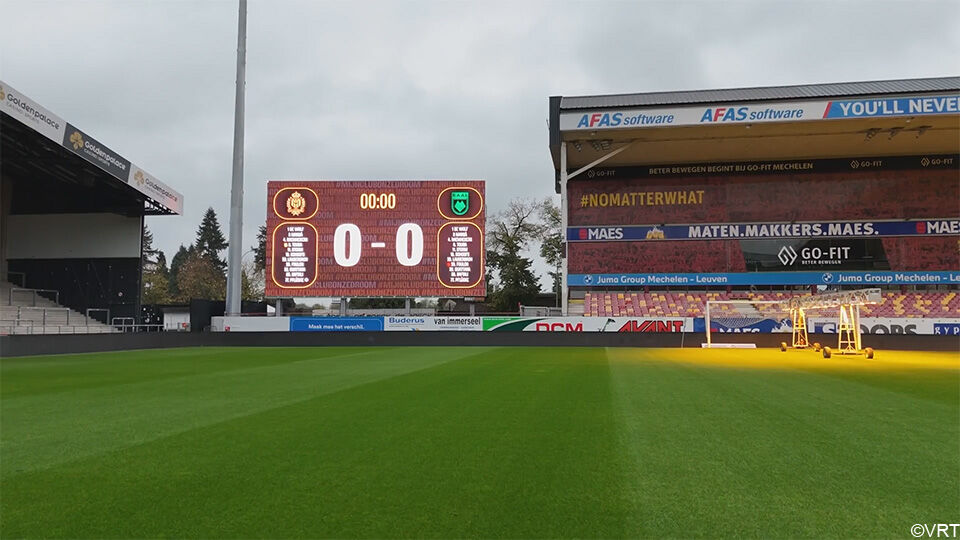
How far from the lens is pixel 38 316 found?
75.3 ft

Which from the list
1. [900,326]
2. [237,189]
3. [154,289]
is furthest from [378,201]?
[154,289]

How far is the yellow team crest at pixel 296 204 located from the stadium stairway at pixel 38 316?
29.7 feet

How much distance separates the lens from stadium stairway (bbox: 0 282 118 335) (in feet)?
69.7

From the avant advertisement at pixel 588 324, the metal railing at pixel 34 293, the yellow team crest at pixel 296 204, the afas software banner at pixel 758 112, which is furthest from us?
the yellow team crest at pixel 296 204

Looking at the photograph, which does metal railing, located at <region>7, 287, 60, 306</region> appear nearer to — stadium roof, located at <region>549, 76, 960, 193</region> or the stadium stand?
stadium roof, located at <region>549, 76, 960, 193</region>

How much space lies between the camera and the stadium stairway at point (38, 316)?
69.7ft

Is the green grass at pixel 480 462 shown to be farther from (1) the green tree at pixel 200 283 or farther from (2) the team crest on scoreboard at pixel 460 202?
(1) the green tree at pixel 200 283

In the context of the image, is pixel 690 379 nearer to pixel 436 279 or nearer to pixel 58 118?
pixel 436 279

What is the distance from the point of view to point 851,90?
78.6ft

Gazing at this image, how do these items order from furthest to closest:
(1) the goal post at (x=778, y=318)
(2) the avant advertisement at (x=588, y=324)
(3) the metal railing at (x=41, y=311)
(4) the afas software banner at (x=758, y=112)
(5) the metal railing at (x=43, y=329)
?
1. (4) the afas software banner at (x=758, y=112)
2. (2) the avant advertisement at (x=588, y=324)
3. (3) the metal railing at (x=41, y=311)
4. (5) the metal railing at (x=43, y=329)
5. (1) the goal post at (x=778, y=318)

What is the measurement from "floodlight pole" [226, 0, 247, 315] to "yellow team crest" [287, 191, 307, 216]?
2.48 metres

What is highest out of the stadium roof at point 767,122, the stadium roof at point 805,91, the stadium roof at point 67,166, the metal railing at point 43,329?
the stadium roof at point 805,91

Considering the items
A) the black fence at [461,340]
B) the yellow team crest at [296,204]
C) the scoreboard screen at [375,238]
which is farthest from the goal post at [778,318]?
the yellow team crest at [296,204]

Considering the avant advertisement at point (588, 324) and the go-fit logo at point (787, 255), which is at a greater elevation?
the go-fit logo at point (787, 255)
